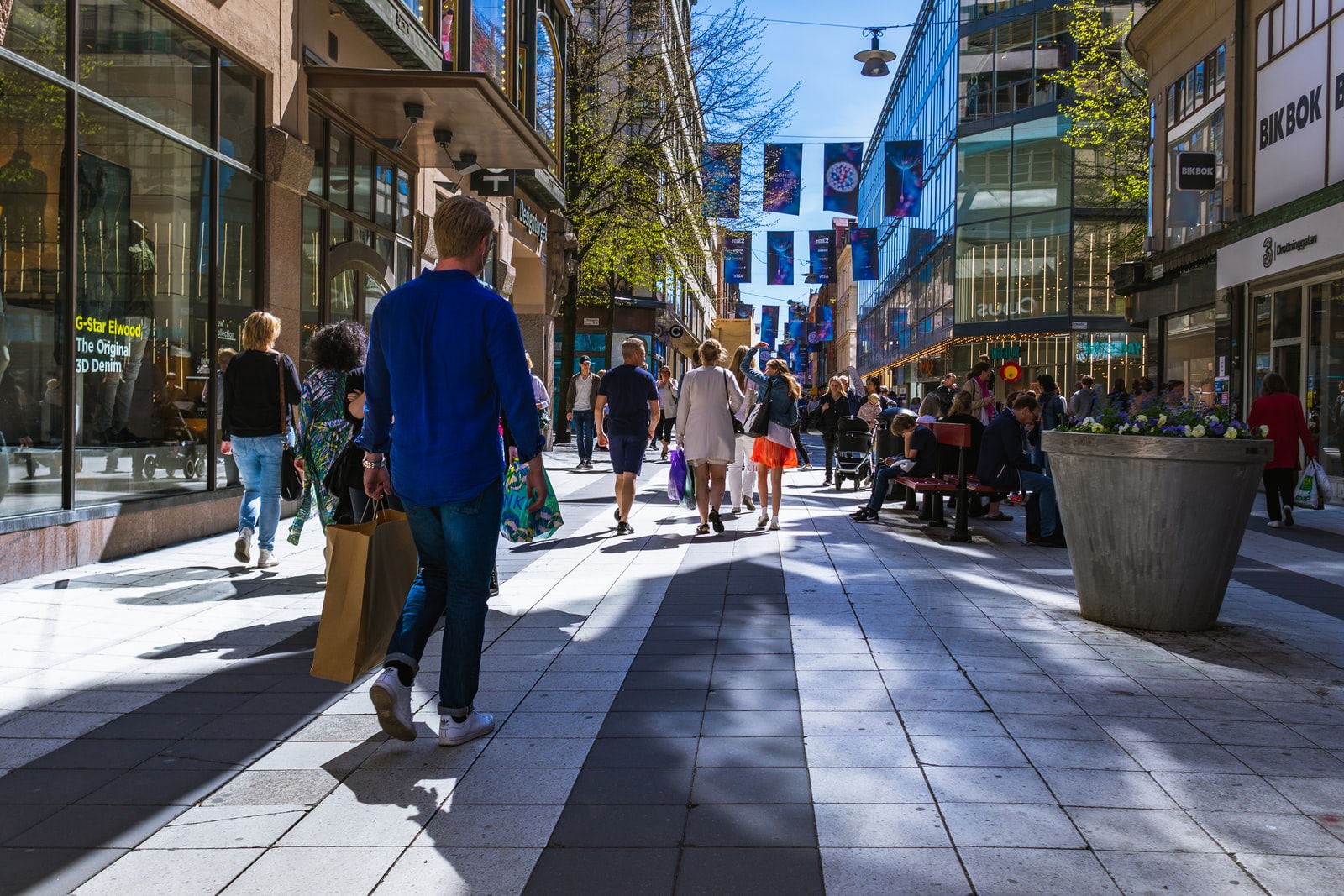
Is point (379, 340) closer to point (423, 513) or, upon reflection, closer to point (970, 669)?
point (423, 513)

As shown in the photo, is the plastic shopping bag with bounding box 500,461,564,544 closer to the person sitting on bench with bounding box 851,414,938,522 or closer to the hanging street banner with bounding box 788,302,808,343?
the person sitting on bench with bounding box 851,414,938,522

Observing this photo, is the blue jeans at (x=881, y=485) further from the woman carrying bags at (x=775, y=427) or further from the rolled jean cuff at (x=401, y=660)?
the rolled jean cuff at (x=401, y=660)

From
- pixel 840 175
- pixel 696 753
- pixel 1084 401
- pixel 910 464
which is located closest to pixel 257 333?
pixel 696 753

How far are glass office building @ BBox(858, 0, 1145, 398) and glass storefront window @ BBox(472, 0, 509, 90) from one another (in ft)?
70.9

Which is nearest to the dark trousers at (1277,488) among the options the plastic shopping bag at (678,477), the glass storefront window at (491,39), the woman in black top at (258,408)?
the plastic shopping bag at (678,477)

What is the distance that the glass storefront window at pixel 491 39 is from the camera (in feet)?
58.6

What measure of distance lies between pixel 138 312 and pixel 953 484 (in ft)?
23.7

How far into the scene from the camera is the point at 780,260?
42562 mm

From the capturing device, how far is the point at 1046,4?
4112 centimetres

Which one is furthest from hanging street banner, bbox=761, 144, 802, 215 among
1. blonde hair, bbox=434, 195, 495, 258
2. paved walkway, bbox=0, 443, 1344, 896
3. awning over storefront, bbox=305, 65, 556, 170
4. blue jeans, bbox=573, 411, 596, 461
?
blonde hair, bbox=434, 195, 495, 258

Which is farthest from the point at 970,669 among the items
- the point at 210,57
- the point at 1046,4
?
the point at 1046,4

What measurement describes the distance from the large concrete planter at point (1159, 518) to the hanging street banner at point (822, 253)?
38645 mm

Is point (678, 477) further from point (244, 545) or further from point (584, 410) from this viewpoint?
point (584, 410)

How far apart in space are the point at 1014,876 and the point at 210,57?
9.95 m
